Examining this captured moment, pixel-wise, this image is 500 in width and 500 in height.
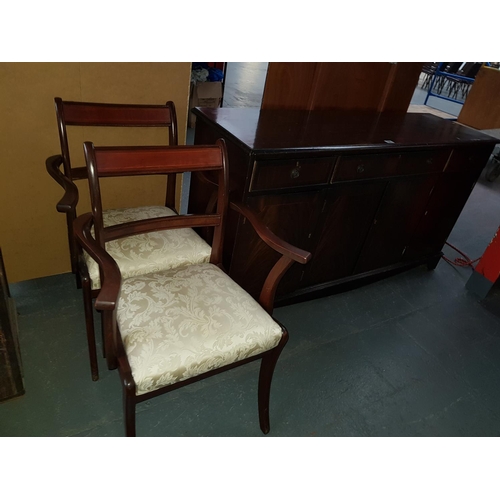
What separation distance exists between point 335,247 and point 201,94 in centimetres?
257

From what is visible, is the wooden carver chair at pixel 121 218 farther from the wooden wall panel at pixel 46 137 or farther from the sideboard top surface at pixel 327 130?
the sideboard top surface at pixel 327 130

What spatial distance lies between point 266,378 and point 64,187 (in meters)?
0.98

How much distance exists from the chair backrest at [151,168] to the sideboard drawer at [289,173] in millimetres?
164

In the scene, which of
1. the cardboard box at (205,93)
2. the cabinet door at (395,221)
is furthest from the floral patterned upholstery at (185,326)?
the cardboard box at (205,93)

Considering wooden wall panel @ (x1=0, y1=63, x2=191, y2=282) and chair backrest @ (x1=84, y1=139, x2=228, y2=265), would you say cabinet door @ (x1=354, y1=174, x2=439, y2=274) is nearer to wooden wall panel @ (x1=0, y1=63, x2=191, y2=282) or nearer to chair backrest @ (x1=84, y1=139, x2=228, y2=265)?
chair backrest @ (x1=84, y1=139, x2=228, y2=265)

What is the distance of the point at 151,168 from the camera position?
1195 mm

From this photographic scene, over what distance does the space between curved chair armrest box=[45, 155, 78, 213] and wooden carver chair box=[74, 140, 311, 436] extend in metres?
0.06

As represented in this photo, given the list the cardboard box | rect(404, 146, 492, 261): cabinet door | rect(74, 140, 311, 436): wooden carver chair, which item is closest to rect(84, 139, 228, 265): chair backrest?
rect(74, 140, 311, 436): wooden carver chair

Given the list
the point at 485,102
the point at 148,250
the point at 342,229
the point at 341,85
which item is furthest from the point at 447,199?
the point at 485,102

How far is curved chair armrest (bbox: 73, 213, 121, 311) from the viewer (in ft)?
2.91

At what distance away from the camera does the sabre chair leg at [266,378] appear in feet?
4.17

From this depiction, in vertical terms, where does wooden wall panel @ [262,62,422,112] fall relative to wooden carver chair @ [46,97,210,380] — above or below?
above

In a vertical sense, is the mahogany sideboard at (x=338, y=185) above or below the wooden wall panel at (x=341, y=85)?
below

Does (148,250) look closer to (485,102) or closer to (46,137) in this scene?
(46,137)
